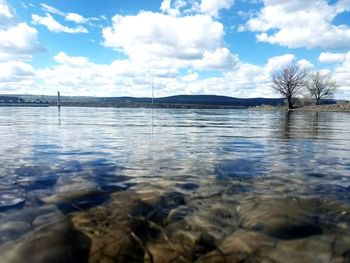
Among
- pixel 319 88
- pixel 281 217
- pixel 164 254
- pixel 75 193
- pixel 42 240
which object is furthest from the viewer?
pixel 319 88

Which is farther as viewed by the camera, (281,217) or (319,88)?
(319,88)

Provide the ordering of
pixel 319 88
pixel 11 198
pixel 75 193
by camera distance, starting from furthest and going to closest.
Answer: pixel 319 88, pixel 75 193, pixel 11 198

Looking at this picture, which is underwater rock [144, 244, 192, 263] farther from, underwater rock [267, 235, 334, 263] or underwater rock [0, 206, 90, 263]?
underwater rock [267, 235, 334, 263]

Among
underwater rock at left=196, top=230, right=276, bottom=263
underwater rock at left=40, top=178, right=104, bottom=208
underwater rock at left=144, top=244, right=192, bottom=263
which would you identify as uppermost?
underwater rock at left=40, top=178, right=104, bottom=208

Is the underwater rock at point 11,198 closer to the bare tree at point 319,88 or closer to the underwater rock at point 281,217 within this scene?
the underwater rock at point 281,217

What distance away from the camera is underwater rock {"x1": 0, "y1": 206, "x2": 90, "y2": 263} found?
156 inches

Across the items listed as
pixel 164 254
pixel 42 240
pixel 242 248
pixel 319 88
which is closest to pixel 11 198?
pixel 42 240

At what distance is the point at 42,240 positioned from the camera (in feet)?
14.2

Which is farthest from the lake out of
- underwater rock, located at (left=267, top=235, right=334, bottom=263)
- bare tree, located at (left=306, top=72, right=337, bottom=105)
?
bare tree, located at (left=306, top=72, right=337, bottom=105)

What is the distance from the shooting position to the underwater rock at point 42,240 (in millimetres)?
3963

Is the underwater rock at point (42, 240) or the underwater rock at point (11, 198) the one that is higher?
the underwater rock at point (11, 198)

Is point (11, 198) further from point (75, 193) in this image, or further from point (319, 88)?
point (319, 88)

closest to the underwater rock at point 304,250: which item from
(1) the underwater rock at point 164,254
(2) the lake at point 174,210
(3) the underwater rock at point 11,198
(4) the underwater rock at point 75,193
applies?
(2) the lake at point 174,210

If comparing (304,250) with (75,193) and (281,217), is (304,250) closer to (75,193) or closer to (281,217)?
(281,217)
